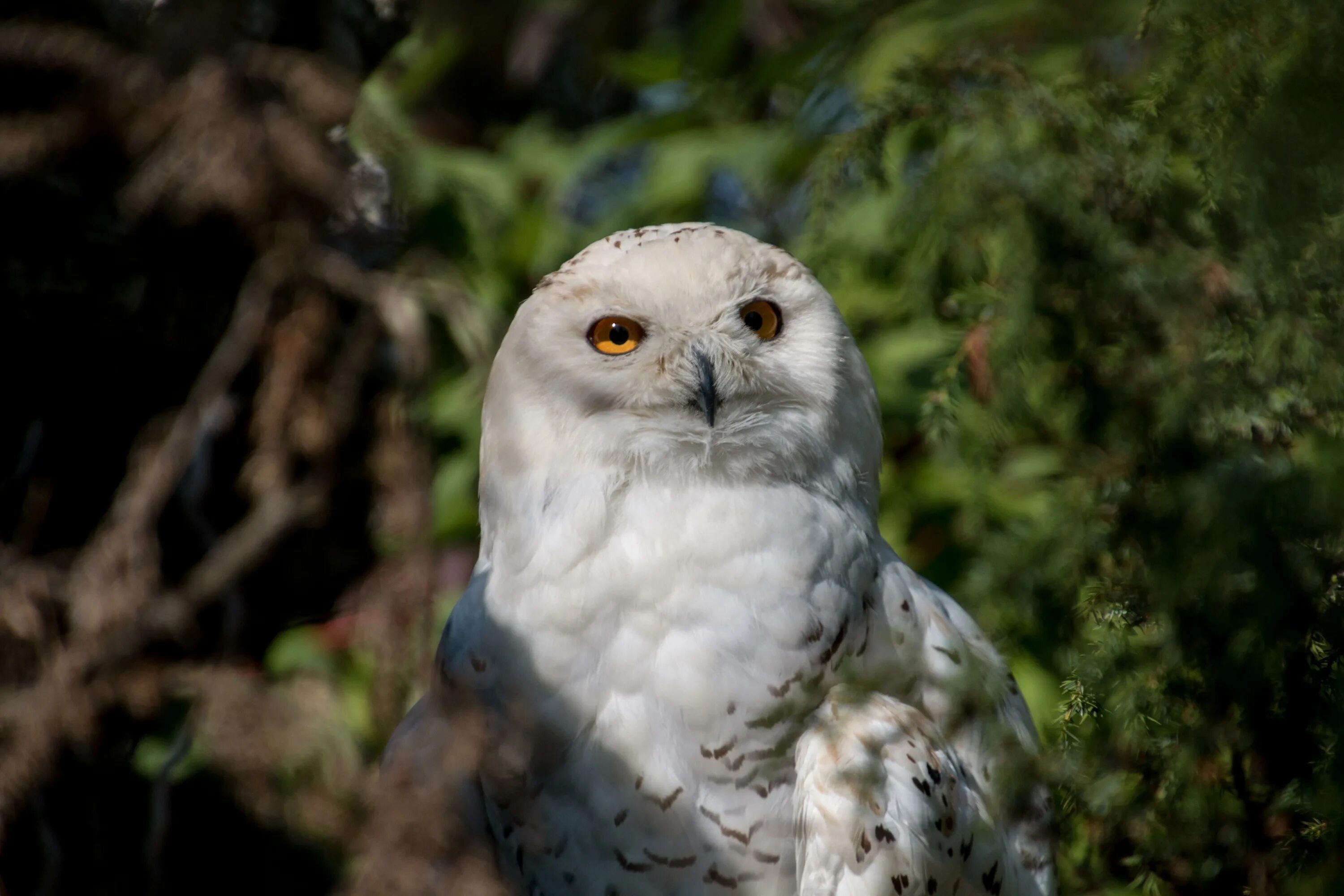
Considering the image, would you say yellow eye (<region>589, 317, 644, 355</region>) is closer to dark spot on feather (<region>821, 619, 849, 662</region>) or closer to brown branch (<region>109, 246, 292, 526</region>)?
dark spot on feather (<region>821, 619, 849, 662</region>)

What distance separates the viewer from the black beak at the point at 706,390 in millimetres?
1812

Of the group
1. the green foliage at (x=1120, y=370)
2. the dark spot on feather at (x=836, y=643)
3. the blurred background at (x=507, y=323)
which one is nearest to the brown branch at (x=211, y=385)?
the blurred background at (x=507, y=323)

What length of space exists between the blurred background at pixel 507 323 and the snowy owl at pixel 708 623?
0.58ft

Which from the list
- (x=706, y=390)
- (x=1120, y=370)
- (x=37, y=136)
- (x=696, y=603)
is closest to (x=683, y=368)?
(x=706, y=390)

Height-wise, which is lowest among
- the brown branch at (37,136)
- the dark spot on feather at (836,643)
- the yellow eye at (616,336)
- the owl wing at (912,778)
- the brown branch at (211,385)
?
the brown branch at (211,385)

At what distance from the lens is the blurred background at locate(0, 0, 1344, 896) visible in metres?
1.23

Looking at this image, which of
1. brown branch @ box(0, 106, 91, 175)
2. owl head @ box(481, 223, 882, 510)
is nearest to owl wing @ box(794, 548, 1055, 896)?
owl head @ box(481, 223, 882, 510)

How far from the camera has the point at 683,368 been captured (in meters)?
1.83

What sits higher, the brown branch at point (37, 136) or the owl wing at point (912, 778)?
the brown branch at point (37, 136)

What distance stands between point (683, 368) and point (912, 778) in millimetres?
693

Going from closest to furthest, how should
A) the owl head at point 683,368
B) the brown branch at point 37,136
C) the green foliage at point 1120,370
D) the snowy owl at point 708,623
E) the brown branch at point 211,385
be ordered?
the green foliage at point 1120,370
the snowy owl at point 708,623
the owl head at point 683,368
the brown branch at point 37,136
the brown branch at point 211,385

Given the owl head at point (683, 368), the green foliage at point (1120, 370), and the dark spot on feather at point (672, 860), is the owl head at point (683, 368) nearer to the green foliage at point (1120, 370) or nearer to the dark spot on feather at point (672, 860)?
the green foliage at point (1120, 370)

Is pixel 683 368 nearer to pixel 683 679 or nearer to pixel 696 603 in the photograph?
pixel 696 603

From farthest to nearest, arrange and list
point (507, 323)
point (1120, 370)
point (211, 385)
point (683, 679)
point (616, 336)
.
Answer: point (507, 323)
point (211, 385)
point (616, 336)
point (683, 679)
point (1120, 370)
